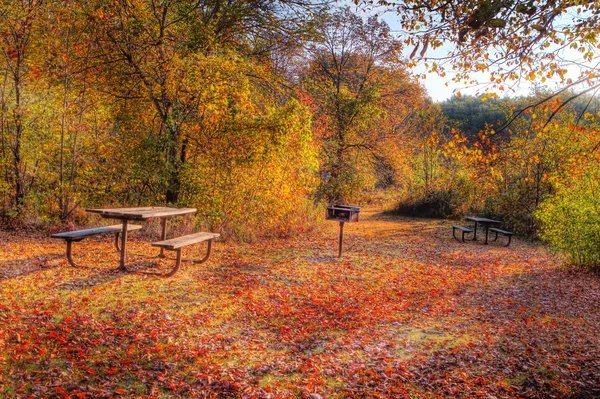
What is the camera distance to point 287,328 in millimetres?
4855

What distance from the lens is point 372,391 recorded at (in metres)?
3.46

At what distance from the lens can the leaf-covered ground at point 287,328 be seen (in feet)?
11.4

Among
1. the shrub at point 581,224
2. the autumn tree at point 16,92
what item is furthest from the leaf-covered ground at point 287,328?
the autumn tree at point 16,92

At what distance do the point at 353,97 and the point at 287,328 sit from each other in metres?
14.1

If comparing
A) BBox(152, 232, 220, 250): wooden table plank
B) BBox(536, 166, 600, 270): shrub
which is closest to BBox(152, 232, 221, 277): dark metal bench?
BBox(152, 232, 220, 250): wooden table plank

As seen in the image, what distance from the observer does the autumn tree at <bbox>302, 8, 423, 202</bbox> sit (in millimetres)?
17156

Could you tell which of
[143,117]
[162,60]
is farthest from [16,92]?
[162,60]

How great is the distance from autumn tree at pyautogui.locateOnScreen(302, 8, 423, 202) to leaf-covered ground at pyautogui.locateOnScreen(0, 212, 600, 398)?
Result: 9.25 metres

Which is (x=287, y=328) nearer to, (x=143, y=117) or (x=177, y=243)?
(x=177, y=243)

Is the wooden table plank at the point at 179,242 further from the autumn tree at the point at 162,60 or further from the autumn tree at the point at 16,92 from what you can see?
the autumn tree at the point at 16,92

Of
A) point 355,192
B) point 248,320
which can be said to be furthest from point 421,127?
point 248,320

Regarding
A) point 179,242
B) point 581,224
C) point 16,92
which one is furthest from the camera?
point 16,92

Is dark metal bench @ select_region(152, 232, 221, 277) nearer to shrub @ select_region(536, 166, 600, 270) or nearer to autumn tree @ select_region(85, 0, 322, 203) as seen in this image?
autumn tree @ select_region(85, 0, 322, 203)

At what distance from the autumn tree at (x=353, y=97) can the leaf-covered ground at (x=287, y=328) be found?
9249 millimetres
